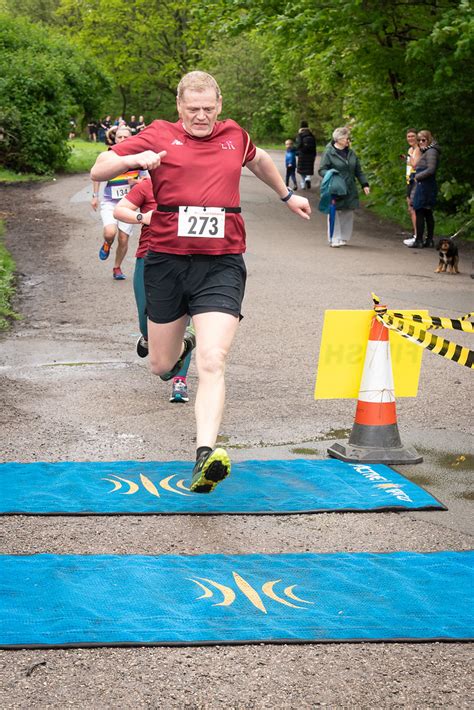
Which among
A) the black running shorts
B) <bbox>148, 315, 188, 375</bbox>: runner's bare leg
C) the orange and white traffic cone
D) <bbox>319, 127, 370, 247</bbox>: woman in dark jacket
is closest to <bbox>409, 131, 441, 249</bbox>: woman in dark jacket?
<bbox>319, 127, 370, 247</bbox>: woman in dark jacket

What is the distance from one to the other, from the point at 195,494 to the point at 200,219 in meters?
1.47

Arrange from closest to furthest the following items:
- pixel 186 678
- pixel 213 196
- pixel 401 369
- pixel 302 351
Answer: pixel 186 678
pixel 213 196
pixel 401 369
pixel 302 351

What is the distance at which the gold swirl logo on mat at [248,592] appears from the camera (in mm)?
4633

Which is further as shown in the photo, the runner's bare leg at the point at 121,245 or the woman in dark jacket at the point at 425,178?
the woman in dark jacket at the point at 425,178

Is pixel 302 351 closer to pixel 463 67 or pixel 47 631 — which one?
pixel 47 631

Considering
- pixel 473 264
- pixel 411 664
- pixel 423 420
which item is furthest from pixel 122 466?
pixel 473 264

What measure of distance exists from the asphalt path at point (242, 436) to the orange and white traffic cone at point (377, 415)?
0.19 m

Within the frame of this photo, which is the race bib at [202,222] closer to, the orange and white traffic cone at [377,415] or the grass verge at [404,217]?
the orange and white traffic cone at [377,415]

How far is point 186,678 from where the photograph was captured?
397cm

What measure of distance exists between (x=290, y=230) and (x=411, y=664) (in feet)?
62.7

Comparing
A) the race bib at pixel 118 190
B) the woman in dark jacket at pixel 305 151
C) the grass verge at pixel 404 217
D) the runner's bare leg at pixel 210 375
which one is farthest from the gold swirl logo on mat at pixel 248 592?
the woman in dark jacket at pixel 305 151

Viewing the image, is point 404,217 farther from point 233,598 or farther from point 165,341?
point 233,598

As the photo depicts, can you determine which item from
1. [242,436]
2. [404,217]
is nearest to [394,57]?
[404,217]

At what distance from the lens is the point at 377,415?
7.10 meters
